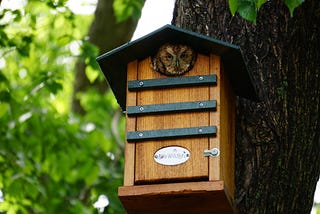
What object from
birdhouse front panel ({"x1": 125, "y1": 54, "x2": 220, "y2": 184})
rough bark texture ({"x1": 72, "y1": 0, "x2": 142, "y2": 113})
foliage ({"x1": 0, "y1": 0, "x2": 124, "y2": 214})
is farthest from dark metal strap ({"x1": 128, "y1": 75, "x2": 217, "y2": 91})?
rough bark texture ({"x1": 72, "y1": 0, "x2": 142, "y2": 113})

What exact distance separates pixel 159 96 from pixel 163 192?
0.47 metres

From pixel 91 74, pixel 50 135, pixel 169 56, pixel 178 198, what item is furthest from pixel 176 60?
pixel 50 135

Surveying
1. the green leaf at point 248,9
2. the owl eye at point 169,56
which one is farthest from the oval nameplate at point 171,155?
the green leaf at point 248,9

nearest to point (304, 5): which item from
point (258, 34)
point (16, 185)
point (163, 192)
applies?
point (258, 34)

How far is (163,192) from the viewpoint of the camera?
3682 mm

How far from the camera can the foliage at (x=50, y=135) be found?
661cm

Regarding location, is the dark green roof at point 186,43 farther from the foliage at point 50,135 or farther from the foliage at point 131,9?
the foliage at point 131,9

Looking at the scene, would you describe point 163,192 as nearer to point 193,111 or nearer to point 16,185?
point 193,111

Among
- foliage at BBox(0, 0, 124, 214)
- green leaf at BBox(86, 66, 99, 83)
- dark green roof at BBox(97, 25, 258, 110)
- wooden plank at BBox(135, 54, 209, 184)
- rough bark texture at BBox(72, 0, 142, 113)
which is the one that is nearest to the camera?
wooden plank at BBox(135, 54, 209, 184)

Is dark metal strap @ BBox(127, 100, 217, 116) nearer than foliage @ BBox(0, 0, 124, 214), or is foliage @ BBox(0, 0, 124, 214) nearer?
dark metal strap @ BBox(127, 100, 217, 116)

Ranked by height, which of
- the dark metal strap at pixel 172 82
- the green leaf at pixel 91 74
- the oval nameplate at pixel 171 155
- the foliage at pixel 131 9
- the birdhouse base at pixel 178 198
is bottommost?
the birdhouse base at pixel 178 198

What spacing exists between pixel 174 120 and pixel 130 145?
21 centimetres

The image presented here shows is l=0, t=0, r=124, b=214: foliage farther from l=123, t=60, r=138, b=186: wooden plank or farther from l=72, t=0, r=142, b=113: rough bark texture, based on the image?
l=123, t=60, r=138, b=186: wooden plank

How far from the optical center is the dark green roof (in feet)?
12.8
